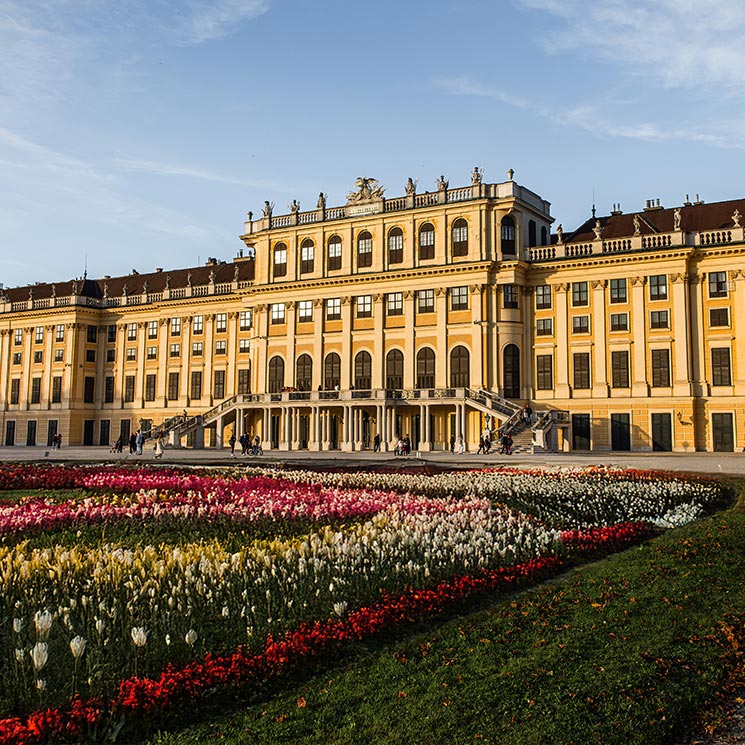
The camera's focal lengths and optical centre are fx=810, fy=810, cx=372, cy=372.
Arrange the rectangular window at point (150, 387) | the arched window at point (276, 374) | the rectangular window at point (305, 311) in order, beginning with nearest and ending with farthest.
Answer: the rectangular window at point (305, 311), the arched window at point (276, 374), the rectangular window at point (150, 387)

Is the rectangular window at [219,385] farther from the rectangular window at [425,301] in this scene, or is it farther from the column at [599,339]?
the column at [599,339]

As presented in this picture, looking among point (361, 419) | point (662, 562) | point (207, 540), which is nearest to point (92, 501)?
point (207, 540)

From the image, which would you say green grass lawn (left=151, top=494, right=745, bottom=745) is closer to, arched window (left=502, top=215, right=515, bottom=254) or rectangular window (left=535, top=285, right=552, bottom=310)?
rectangular window (left=535, top=285, right=552, bottom=310)

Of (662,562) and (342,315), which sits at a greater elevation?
(342,315)

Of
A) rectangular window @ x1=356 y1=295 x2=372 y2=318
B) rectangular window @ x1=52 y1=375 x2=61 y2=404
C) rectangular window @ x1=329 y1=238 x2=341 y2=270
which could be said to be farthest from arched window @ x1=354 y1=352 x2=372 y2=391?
rectangular window @ x1=52 y1=375 x2=61 y2=404

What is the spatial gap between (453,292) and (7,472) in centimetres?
3996

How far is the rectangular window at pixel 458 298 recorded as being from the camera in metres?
60.3

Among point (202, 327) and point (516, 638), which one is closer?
point (516, 638)

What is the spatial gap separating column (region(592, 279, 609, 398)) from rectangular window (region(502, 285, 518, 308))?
18.4 feet

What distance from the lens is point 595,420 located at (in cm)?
5672

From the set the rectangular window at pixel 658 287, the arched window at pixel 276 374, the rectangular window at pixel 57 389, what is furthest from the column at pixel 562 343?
the rectangular window at pixel 57 389

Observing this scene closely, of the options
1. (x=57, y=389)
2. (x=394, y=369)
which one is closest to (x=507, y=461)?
(x=394, y=369)

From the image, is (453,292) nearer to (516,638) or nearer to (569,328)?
(569,328)

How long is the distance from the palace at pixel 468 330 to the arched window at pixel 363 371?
0.12 metres
